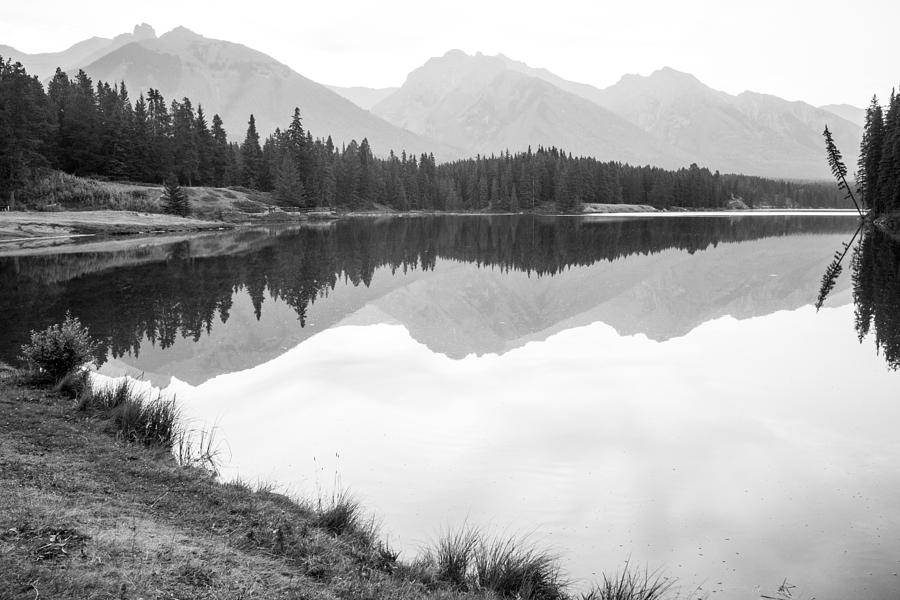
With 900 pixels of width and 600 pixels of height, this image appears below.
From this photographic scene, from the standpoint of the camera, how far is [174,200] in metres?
96.9

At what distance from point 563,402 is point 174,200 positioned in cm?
9590

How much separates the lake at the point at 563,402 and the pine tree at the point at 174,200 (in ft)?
193

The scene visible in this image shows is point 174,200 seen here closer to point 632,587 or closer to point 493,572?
point 493,572

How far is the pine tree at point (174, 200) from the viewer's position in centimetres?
9600

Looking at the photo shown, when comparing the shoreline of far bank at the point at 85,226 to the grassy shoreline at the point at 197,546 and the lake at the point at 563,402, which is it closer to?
the lake at the point at 563,402

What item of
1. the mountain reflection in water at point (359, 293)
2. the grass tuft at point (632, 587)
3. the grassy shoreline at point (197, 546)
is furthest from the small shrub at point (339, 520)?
the mountain reflection in water at point (359, 293)

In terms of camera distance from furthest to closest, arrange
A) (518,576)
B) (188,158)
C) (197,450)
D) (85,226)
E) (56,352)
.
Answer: (188,158) < (85,226) < (56,352) < (197,450) < (518,576)

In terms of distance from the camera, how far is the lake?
1016 centimetres

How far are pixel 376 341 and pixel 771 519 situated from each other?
18253mm

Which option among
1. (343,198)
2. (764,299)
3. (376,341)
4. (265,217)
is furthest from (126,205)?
(764,299)

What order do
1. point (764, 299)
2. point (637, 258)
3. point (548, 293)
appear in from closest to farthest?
point (764, 299) < point (548, 293) < point (637, 258)

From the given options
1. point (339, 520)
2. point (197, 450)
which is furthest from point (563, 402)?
point (197, 450)

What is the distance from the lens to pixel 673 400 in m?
17.3

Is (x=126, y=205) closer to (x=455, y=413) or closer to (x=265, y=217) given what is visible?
(x=265, y=217)
